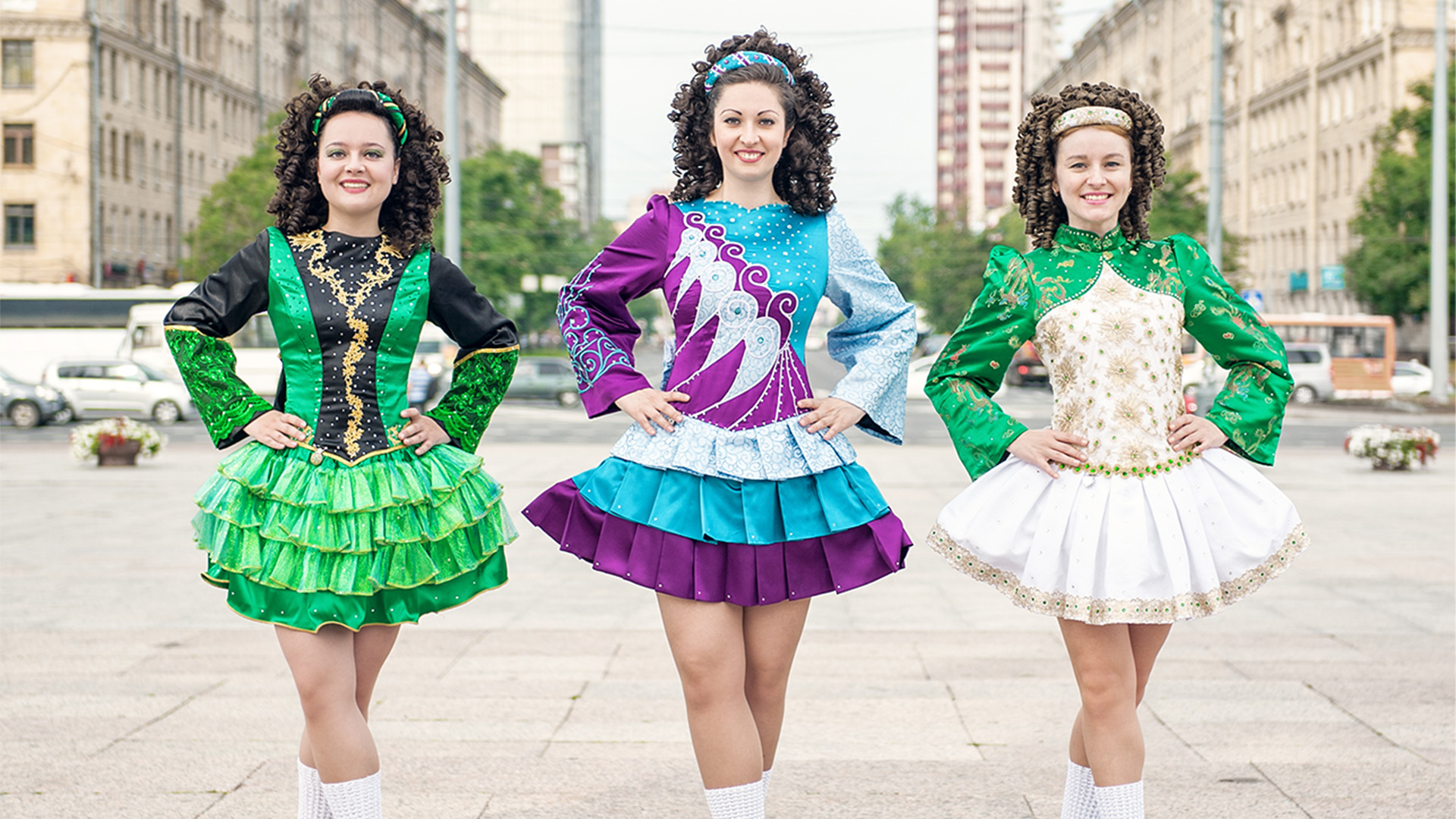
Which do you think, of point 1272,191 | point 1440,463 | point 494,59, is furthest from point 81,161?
point 494,59

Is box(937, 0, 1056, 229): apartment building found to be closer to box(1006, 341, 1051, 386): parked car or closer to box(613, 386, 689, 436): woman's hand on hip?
box(1006, 341, 1051, 386): parked car

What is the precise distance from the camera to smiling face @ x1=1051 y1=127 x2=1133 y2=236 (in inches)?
157

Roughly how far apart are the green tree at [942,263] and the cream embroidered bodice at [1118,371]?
68.1m

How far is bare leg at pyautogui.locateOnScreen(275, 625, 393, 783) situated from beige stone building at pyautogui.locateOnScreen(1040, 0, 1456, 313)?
51.1 meters

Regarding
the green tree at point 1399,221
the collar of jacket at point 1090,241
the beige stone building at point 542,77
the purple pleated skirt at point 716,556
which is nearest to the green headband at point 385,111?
the purple pleated skirt at point 716,556

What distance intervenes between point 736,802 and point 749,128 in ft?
5.47

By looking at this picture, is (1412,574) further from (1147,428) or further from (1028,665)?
(1147,428)

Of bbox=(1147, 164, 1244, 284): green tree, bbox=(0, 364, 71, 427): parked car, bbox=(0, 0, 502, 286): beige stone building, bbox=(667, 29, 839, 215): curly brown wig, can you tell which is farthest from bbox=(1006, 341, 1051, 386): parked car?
bbox=(667, 29, 839, 215): curly brown wig

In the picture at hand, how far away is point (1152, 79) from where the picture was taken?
79812 millimetres

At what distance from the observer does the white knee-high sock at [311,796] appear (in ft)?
12.7

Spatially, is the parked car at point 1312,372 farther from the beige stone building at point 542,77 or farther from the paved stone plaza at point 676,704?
the beige stone building at point 542,77

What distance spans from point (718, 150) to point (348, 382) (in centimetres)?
111

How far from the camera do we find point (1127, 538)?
3713 millimetres

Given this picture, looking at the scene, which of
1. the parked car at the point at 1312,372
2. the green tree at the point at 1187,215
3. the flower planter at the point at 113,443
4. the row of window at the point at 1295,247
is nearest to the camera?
the flower planter at the point at 113,443
